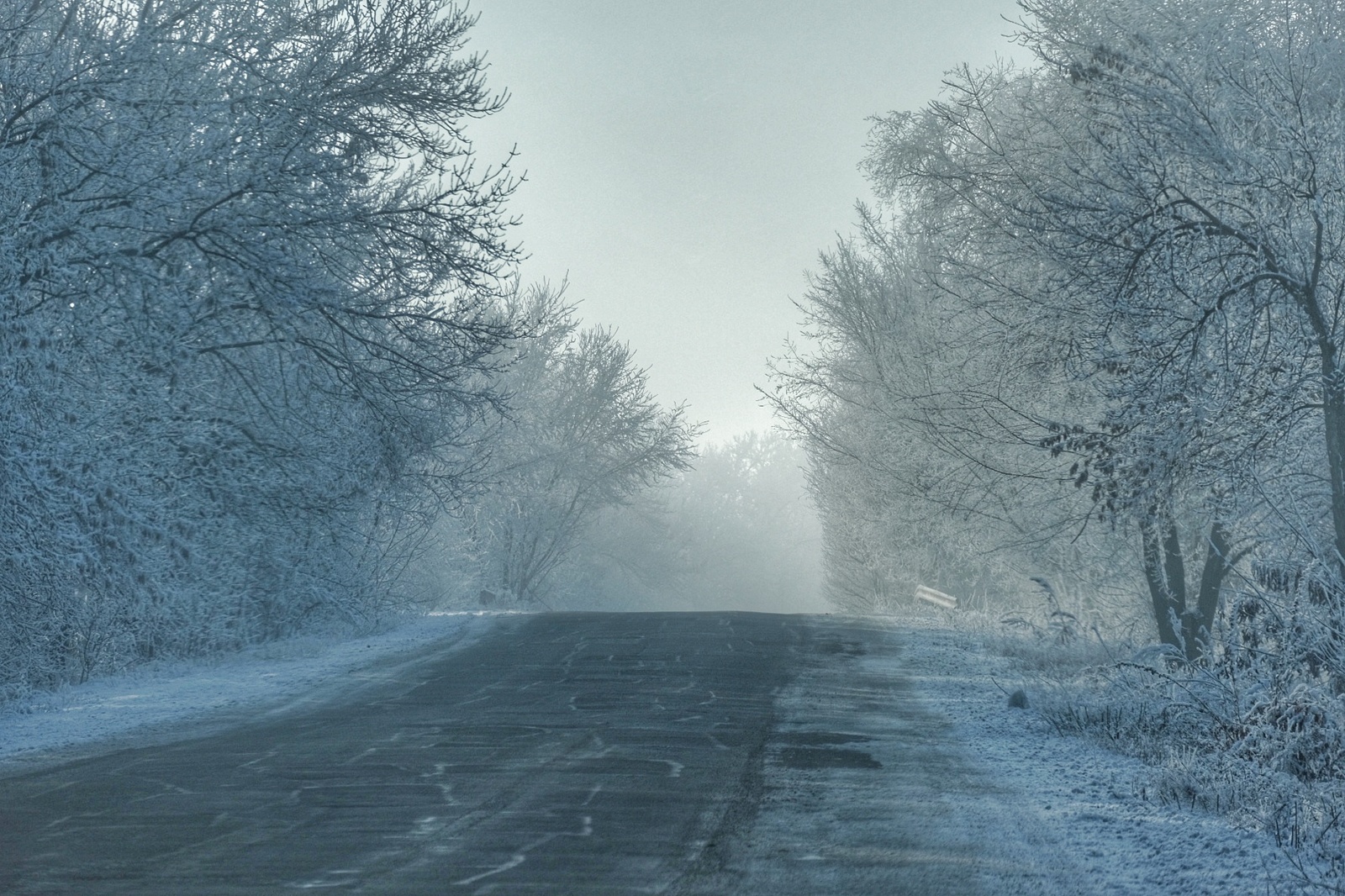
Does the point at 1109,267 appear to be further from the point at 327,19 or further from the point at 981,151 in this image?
the point at 327,19

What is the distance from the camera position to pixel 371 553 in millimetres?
20672

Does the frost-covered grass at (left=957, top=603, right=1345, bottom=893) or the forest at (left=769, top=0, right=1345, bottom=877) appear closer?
the frost-covered grass at (left=957, top=603, right=1345, bottom=893)

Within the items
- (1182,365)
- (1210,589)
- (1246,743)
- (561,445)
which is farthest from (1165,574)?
(561,445)

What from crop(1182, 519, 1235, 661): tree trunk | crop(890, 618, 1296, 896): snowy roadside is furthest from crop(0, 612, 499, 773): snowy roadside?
crop(1182, 519, 1235, 661): tree trunk

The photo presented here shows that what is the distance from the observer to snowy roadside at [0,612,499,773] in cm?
956

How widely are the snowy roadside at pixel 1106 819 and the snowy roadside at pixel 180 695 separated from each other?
22.1 ft

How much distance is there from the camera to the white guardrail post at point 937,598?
73.1 ft

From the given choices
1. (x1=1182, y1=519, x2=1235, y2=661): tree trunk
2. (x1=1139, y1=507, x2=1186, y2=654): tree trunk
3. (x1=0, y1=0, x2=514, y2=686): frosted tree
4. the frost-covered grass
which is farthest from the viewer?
(x1=1139, y1=507, x2=1186, y2=654): tree trunk

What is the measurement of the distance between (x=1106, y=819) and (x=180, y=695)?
9.37 m

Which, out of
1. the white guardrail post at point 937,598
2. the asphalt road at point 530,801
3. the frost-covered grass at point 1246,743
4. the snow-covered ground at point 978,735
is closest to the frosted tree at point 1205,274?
the frost-covered grass at point 1246,743

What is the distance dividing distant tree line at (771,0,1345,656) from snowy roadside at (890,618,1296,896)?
134 centimetres

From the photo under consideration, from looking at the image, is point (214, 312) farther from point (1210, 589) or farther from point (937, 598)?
point (937, 598)

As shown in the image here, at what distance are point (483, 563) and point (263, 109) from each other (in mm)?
22758

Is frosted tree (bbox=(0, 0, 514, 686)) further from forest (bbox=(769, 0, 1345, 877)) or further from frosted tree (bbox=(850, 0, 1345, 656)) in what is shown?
frosted tree (bbox=(850, 0, 1345, 656))
